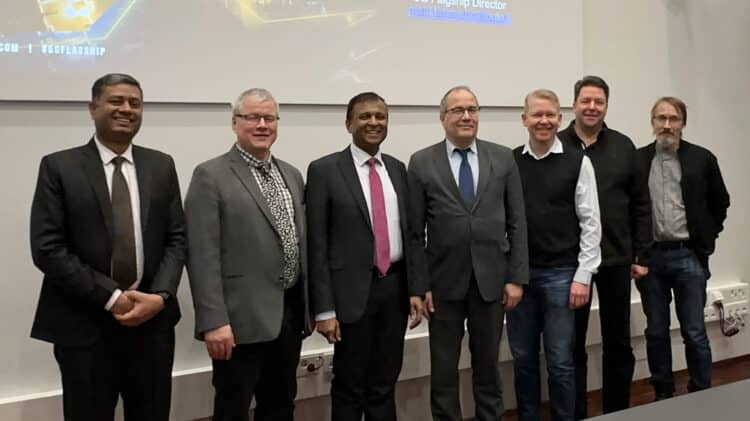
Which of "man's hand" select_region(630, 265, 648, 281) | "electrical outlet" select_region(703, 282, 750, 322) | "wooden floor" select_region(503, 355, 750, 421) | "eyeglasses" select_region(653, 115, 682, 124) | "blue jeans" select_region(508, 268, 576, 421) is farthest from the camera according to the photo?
"electrical outlet" select_region(703, 282, 750, 322)

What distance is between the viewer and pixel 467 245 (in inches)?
103

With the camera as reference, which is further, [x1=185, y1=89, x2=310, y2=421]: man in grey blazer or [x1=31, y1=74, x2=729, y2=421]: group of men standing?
[x1=185, y1=89, x2=310, y2=421]: man in grey blazer

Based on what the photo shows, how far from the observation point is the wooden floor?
3553 mm

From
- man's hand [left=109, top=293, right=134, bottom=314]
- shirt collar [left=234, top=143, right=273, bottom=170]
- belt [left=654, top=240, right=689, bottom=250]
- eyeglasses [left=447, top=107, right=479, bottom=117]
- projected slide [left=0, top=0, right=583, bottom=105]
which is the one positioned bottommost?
belt [left=654, top=240, right=689, bottom=250]

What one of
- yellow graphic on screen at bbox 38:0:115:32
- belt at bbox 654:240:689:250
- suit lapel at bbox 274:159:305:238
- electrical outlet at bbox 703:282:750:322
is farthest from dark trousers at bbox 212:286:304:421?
electrical outlet at bbox 703:282:750:322

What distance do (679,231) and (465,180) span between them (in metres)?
1.44

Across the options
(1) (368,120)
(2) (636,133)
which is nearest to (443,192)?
(1) (368,120)

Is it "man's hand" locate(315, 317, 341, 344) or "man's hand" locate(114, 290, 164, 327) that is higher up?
"man's hand" locate(114, 290, 164, 327)

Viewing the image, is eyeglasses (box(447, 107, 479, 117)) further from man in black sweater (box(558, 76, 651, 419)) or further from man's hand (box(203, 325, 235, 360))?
man's hand (box(203, 325, 235, 360))

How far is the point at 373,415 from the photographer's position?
258 cm

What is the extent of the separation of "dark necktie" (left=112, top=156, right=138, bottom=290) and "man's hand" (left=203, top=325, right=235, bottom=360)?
0.32m

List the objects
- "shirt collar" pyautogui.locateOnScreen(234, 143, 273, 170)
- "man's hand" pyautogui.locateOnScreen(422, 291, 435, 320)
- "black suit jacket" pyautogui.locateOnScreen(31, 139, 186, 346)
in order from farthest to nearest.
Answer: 1. "man's hand" pyautogui.locateOnScreen(422, 291, 435, 320)
2. "shirt collar" pyautogui.locateOnScreen(234, 143, 273, 170)
3. "black suit jacket" pyautogui.locateOnScreen(31, 139, 186, 346)

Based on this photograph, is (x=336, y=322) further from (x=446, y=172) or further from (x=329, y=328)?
(x=446, y=172)

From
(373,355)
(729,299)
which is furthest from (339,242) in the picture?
(729,299)
